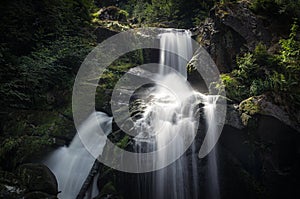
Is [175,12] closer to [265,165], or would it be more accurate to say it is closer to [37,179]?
[265,165]

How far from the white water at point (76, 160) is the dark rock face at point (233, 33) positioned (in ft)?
15.4

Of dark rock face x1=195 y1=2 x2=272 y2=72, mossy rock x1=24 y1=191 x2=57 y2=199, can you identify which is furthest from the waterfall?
mossy rock x1=24 y1=191 x2=57 y2=199

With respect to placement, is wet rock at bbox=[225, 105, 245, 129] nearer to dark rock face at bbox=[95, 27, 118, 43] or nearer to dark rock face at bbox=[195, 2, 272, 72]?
dark rock face at bbox=[195, 2, 272, 72]

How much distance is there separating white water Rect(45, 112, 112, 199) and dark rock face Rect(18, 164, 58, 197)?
580 millimetres

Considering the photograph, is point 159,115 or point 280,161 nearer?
point 280,161

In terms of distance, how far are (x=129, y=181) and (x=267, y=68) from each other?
4994mm

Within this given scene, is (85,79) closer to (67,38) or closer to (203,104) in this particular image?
(67,38)

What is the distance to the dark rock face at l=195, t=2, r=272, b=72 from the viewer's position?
845 centimetres

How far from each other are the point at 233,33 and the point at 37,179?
7558 mm

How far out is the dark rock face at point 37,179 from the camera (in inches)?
202

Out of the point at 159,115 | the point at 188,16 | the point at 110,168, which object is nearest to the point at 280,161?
the point at 159,115

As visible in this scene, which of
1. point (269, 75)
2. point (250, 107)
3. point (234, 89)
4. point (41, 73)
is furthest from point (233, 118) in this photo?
point (41, 73)

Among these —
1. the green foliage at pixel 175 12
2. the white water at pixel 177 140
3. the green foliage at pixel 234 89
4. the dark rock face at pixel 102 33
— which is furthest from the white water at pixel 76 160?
the green foliage at pixel 175 12

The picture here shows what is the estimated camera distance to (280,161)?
5.82 m
